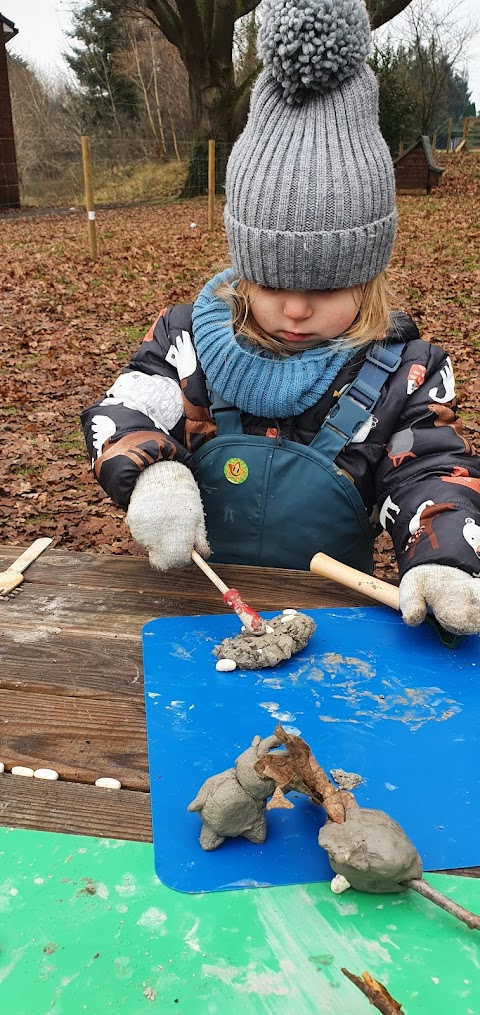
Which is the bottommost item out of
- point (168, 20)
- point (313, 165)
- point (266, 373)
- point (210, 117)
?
point (266, 373)

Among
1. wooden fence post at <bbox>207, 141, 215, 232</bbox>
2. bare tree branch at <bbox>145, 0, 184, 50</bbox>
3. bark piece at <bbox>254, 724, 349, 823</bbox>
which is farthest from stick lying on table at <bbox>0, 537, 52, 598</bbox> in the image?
bare tree branch at <bbox>145, 0, 184, 50</bbox>

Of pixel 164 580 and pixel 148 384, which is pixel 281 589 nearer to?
pixel 164 580

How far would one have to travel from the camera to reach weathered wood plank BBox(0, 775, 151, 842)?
1106 mm

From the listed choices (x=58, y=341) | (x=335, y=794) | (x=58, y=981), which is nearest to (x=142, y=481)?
(x=335, y=794)

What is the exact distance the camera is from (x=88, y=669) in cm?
147

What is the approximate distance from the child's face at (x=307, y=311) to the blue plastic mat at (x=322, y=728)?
2.16ft

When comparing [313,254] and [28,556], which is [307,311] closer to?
[313,254]

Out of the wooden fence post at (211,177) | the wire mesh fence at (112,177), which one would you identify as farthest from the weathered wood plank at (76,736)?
the wire mesh fence at (112,177)

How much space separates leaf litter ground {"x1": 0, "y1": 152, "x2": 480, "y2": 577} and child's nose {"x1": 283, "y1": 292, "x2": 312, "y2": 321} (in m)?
1.42

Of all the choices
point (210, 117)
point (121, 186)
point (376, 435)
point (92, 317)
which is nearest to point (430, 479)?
point (376, 435)

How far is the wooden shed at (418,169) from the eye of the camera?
18500 millimetres

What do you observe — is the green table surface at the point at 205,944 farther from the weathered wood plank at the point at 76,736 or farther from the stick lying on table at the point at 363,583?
the stick lying on table at the point at 363,583

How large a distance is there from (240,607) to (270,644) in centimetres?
13

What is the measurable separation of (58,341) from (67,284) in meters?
2.61
